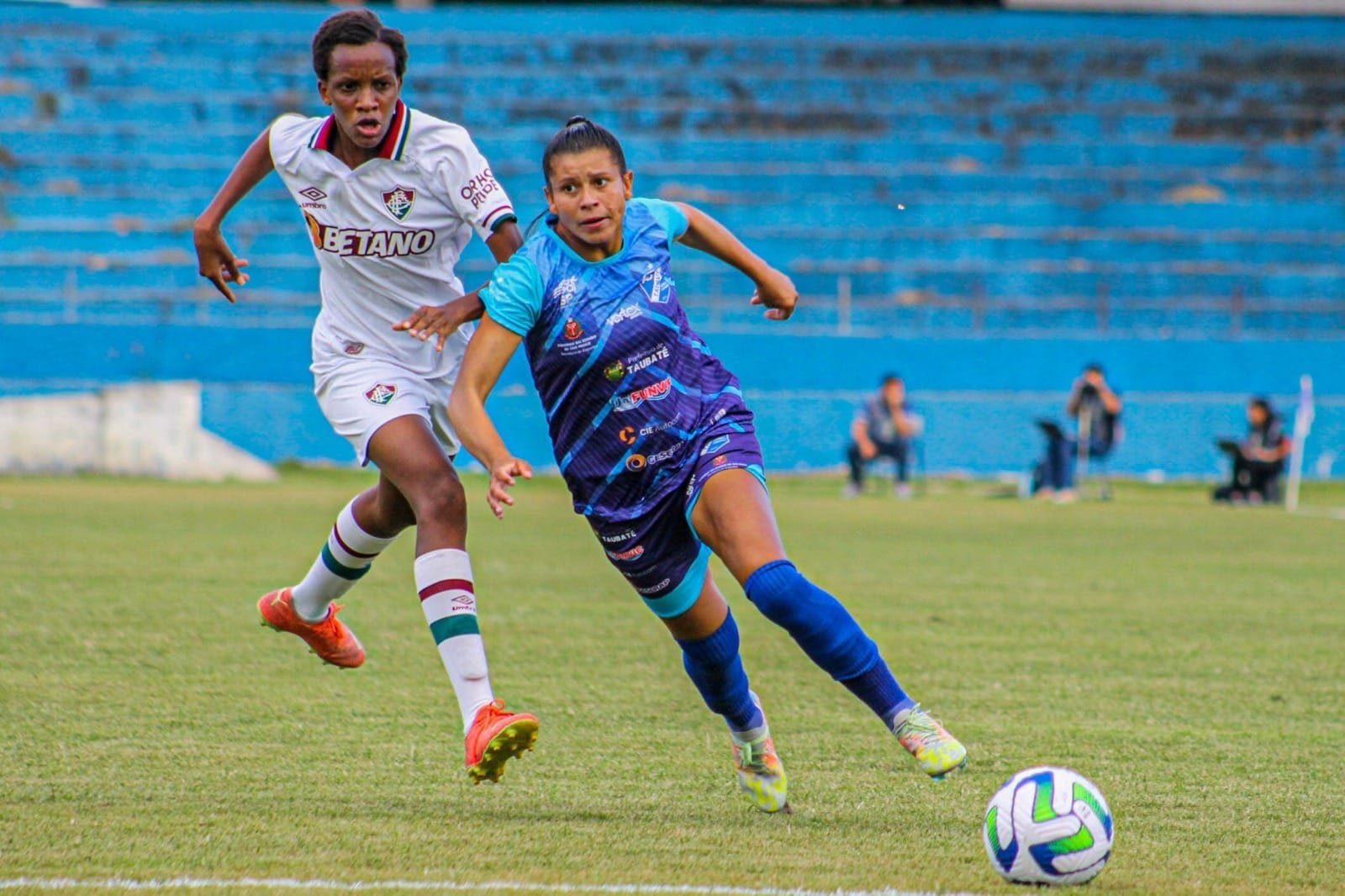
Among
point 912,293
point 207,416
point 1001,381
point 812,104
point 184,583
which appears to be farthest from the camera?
point 812,104

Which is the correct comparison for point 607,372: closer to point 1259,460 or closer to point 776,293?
point 776,293

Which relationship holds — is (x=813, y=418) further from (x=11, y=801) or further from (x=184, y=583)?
(x=11, y=801)

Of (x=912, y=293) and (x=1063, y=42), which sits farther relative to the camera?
(x=1063, y=42)

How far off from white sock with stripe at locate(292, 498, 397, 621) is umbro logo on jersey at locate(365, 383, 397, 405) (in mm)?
580

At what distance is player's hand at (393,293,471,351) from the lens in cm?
452

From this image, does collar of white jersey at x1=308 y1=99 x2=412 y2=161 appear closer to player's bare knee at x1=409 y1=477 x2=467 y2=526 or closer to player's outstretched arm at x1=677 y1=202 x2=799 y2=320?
player's outstretched arm at x1=677 y1=202 x2=799 y2=320

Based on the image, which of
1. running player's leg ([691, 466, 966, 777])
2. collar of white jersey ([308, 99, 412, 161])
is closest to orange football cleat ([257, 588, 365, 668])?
collar of white jersey ([308, 99, 412, 161])

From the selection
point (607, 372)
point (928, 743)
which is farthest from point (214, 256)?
point (928, 743)

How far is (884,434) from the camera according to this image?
66.4 feet

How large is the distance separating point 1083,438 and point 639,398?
1692 cm

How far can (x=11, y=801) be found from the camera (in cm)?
416

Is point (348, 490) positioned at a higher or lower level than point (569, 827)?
lower

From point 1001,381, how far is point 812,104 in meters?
7.22

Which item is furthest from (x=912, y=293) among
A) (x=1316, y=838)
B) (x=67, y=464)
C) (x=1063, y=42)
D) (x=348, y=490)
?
(x=1316, y=838)
